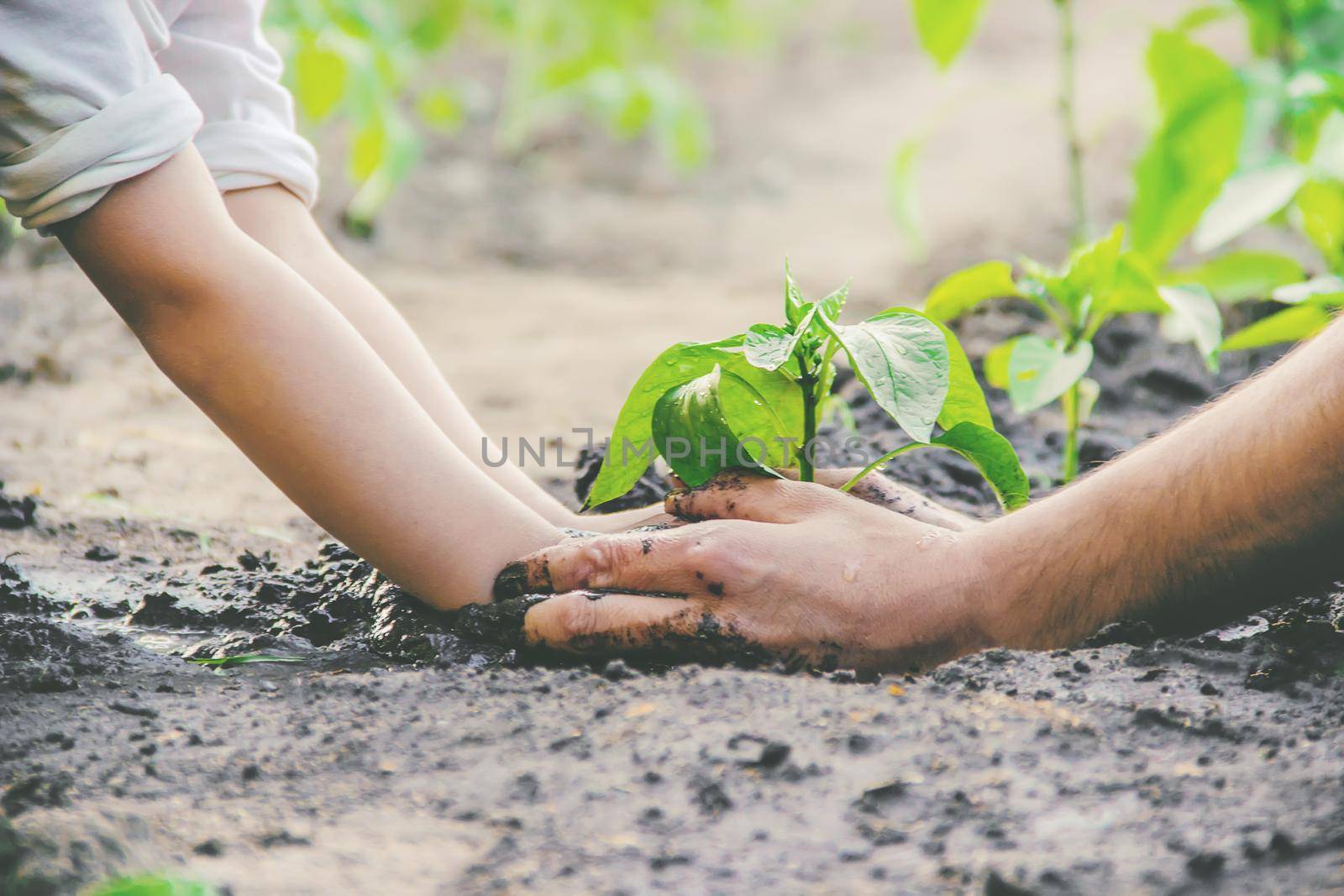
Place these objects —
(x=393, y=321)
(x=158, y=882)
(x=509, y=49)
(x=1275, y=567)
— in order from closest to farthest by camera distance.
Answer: (x=158, y=882) < (x=1275, y=567) < (x=393, y=321) < (x=509, y=49)

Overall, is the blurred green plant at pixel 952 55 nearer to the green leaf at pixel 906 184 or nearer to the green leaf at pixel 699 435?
the green leaf at pixel 906 184

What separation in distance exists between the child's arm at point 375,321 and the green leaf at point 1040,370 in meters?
0.48

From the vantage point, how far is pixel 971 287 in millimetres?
1414

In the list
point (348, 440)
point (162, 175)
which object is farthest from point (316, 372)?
point (162, 175)

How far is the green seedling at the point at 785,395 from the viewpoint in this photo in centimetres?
105

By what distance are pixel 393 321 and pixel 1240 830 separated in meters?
1.12

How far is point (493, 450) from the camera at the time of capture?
5.01ft

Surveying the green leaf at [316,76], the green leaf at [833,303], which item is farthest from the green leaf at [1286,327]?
the green leaf at [316,76]

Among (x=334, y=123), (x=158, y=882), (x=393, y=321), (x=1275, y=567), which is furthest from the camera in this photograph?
(x=334, y=123)

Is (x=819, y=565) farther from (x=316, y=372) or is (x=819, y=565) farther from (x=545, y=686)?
(x=316, y=372)

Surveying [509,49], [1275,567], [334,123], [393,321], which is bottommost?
[1275,567]

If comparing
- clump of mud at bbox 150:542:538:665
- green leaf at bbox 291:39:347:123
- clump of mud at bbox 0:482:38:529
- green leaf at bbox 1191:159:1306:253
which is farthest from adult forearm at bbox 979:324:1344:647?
green leaf at bbox 291:39:347:123

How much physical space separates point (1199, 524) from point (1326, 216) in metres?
1.03

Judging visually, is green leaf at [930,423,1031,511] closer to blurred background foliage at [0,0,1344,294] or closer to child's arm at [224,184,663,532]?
child's arm at [224,184,663,532]
